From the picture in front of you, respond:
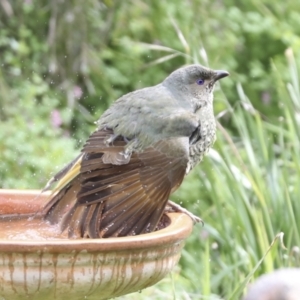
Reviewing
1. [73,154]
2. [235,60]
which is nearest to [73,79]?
[73,154]

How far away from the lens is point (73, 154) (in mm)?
5906

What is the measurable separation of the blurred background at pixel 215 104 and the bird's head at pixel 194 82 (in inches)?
16.1

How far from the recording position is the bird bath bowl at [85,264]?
244 cm

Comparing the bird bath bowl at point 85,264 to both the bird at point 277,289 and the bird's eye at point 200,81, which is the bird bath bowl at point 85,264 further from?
the bird's eye at point 200,81

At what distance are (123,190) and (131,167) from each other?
13 centimetres

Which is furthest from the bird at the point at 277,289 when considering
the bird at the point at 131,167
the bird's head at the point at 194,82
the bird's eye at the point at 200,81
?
the bird's eye at the point at 200,81

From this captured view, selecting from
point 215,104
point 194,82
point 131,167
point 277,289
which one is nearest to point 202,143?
point 194,82

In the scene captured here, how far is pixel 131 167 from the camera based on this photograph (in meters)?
3.02

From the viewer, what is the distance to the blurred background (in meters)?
4.25

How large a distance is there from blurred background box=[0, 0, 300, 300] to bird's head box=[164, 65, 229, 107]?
16.1 inches

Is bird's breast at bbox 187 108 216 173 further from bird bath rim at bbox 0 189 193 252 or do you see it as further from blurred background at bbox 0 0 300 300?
blurred background at bbox 0 0 300 300

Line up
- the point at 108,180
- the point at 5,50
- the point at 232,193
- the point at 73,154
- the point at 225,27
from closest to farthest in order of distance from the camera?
the point at 108,180
the point at 232,193
the point at 73,154
the point at 5,50
the point at 225,27

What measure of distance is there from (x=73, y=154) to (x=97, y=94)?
1.66 meters

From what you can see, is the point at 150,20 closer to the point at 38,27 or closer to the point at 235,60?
the point at 38,27
